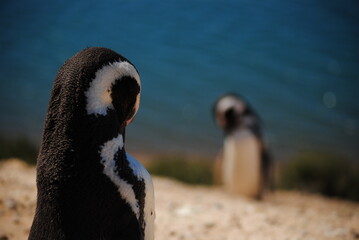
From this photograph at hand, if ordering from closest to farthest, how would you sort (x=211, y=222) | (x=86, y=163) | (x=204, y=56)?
(x=86, y=163), (x=211, y=222), (x=204, y=56)

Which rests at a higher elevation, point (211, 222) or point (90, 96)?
point (90, 96)

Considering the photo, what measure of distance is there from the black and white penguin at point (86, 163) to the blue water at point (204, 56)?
2403mm

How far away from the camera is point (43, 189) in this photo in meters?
1.09

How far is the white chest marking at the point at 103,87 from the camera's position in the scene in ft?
3.57

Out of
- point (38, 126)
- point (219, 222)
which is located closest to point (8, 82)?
point (38, 126)

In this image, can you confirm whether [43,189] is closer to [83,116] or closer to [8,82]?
[83,116]

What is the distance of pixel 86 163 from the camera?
1071 millimetres

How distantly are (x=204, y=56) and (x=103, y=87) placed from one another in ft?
29.9

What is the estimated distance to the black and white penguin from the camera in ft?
3.44

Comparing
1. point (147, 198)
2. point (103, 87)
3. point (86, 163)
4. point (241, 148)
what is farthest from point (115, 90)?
point (241, 148)

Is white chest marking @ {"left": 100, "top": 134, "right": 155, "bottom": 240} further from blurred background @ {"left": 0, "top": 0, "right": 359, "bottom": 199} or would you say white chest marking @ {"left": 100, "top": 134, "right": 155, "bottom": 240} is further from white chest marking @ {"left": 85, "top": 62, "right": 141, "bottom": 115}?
blurred background @ {"left": 0, "top": 0, "right": 359, "bottom": 199}

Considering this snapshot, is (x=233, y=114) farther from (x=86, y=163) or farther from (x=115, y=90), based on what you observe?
(x=86, y=163)

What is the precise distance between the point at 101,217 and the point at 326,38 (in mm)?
9154

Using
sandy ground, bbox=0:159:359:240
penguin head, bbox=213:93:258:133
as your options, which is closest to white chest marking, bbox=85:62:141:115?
sandy ground, bbox=0:159:359:240
